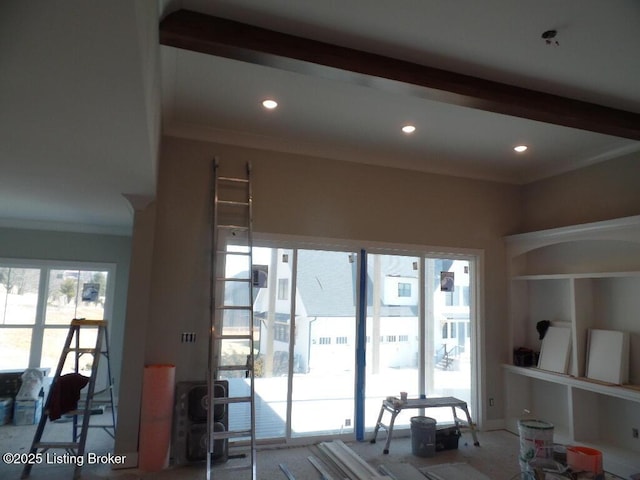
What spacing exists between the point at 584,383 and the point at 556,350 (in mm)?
632

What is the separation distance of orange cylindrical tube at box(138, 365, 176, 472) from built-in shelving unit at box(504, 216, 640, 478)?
161 inches

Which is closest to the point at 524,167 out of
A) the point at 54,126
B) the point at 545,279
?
the point at 545,279

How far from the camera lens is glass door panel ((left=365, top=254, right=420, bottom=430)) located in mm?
4961

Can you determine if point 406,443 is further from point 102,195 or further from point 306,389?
point 102,195

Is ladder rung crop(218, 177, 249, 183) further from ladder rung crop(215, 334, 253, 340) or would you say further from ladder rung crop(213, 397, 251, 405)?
ladder rung crop(213, 397, 251, 405)

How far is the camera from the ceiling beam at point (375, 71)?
2.62 metres

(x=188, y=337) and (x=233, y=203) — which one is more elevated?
(x=233, y=203)

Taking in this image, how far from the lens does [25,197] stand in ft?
15.2

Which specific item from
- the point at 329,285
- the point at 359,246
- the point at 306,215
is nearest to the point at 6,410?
the point at 329,285

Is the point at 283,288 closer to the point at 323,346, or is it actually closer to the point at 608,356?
the point at 323,346

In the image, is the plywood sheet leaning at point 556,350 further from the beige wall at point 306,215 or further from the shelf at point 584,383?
the beige wall at point 306,215

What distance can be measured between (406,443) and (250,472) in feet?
6.10

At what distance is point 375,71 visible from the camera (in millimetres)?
2973

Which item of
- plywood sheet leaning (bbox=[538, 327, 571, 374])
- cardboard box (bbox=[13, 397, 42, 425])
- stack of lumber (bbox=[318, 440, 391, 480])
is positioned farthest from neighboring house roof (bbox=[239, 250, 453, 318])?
cardboard box (bbox=[13, 397, 42, 425])
